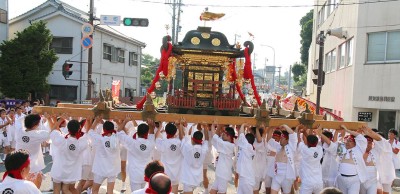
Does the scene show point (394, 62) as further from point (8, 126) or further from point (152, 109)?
point (8, 126)

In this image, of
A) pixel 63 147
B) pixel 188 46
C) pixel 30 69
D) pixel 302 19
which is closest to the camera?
pixel 63 147

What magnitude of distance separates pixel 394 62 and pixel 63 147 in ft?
42.0

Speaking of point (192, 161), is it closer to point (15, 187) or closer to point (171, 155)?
point (171, 155)

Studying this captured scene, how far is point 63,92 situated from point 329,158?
22.2m

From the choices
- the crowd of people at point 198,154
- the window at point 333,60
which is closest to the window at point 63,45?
the window at point 333,60

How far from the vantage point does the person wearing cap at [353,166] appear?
716 cm

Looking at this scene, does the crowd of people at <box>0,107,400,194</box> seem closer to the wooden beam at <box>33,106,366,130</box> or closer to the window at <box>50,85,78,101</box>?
the wooden beam at <box>33,106,366,130</box>

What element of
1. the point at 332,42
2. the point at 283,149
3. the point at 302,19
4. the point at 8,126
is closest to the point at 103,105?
the point at 283,149

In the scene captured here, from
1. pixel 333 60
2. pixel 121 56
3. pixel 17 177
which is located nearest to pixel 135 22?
pixel 17 177

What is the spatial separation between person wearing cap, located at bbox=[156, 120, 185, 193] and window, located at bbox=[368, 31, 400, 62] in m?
11.1

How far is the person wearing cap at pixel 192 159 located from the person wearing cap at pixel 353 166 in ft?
8.26

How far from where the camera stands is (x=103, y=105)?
25.1ft

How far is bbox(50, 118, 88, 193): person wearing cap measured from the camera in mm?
7039

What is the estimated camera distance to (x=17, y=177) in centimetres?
416
